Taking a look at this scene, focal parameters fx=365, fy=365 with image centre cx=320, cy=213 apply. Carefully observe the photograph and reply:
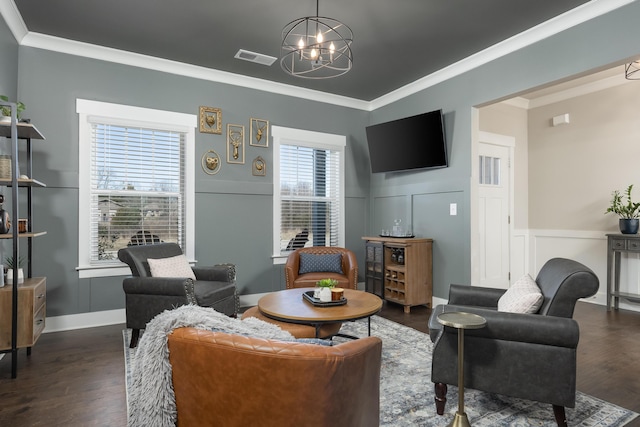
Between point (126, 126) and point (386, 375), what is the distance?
3635 mm

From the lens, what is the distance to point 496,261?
5.37 meters

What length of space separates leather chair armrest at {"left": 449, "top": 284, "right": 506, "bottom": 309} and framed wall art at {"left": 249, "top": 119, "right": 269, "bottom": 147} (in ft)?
10.0

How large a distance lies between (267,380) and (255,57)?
12.2ft

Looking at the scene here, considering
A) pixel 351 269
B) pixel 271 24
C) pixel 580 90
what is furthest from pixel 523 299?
pixel 580 90

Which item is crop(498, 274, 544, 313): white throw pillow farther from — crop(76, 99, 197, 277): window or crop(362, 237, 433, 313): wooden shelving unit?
crop(76, 99, 197, 277): window

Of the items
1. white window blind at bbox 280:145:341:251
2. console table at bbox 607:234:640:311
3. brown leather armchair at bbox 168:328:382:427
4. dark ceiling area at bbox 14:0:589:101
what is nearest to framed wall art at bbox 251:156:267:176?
white window blind at bbox 280:145:341:251

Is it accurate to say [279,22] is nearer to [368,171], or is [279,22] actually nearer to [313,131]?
[313,131]

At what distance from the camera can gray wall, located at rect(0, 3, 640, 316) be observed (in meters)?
3.52

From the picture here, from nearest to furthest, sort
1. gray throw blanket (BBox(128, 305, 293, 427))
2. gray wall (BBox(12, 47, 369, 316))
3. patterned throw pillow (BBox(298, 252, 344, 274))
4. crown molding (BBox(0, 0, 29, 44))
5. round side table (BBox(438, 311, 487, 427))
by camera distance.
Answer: gray throw blanket (BBox(128, 305, 293, 427)) < round side table (BBox(438, 311, 487, 427)) < crown molding (BBox(0, 0, 29, 44)) < gray wall (BBox(12, 47, 369, 316)) < patterned throw pillow (BBox(298, 252, 344, 274))

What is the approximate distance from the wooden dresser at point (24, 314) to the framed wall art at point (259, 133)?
275 cm

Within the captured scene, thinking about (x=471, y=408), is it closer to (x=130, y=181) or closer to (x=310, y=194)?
(x=310, y=194)

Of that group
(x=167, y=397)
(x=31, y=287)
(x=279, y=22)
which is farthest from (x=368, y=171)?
(x=167, y=397)

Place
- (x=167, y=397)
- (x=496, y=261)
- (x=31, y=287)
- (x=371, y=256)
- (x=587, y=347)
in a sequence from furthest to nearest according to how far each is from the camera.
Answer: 1. (x=496, y=261)
2. (x=371, y=256)
3. (x=587, y=347)
4. (x=31, y=287)
5. (x=167, y=397)

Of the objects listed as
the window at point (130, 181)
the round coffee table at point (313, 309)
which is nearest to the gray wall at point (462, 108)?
the round coffee table at point (313, 309)
